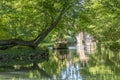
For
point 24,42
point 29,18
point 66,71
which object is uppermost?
point 66,71

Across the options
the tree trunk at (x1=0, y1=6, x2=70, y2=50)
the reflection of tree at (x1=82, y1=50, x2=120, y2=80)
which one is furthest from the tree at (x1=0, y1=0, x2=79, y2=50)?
the reflection of tree at (x1=82, y1=50, x2=120, y2=80)

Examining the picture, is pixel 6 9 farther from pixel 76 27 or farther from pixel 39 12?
pixel 76 27

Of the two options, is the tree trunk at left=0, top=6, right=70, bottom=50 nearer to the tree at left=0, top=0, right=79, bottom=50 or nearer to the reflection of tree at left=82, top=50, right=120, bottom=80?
the tree at left=0, top=0, right=79, bottom=50

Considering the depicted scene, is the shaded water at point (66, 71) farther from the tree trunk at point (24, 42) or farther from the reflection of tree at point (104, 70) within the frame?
the tree trunk at point (24, 42)

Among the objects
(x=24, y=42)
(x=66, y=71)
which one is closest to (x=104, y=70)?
(x=66, y=71)

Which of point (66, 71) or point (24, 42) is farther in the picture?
point (24, 42)

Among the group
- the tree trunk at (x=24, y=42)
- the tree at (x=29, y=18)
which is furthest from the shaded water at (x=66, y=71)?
the tree at (x=29, y=18)

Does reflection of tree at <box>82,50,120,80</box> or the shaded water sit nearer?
reflection of tree at <box>82,50,120,80</box>

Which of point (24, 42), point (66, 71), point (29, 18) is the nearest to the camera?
point (66, 71)

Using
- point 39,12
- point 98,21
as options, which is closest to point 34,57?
point 39,12

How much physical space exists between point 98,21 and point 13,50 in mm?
15516

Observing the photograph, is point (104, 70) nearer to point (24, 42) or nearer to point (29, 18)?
point (24, 42)

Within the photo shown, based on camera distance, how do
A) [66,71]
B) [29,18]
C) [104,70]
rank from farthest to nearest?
[29,18] < [66,71] < [104,70]

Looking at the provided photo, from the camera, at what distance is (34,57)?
28.3 meters
